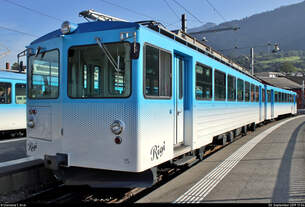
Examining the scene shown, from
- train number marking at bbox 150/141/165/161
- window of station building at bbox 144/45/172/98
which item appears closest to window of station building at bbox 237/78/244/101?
window of station building at bbox 144/45/172/98

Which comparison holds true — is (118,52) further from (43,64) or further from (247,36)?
(247,36)

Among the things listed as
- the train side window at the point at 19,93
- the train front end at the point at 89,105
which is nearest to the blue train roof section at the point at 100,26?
the train front end at the point at 89,105

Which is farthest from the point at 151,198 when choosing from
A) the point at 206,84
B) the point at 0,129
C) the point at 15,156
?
the point at 0,129

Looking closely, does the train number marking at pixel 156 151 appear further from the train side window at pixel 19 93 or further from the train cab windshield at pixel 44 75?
the train side window at pixel 19 93

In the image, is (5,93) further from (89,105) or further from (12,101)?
(89,105)

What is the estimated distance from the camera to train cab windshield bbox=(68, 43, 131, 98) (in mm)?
4551

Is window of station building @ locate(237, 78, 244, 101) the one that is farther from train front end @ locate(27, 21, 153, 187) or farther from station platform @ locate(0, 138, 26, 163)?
station platform @ locate(0, 138, 26, 163)

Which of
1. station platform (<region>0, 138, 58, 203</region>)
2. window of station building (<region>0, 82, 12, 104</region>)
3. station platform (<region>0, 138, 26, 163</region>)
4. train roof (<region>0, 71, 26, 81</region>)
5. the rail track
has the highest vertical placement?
train roof (<region>0, 71, 26, 81</region>)

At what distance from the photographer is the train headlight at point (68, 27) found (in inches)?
191

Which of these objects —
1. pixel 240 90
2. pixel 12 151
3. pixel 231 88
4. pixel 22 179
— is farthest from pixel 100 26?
pixel 240 90

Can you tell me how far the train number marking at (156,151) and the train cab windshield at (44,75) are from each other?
1.99m

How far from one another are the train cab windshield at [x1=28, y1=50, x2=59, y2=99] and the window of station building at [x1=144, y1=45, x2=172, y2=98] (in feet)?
5.44

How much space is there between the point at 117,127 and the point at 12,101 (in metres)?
9.00

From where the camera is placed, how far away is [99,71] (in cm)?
481
